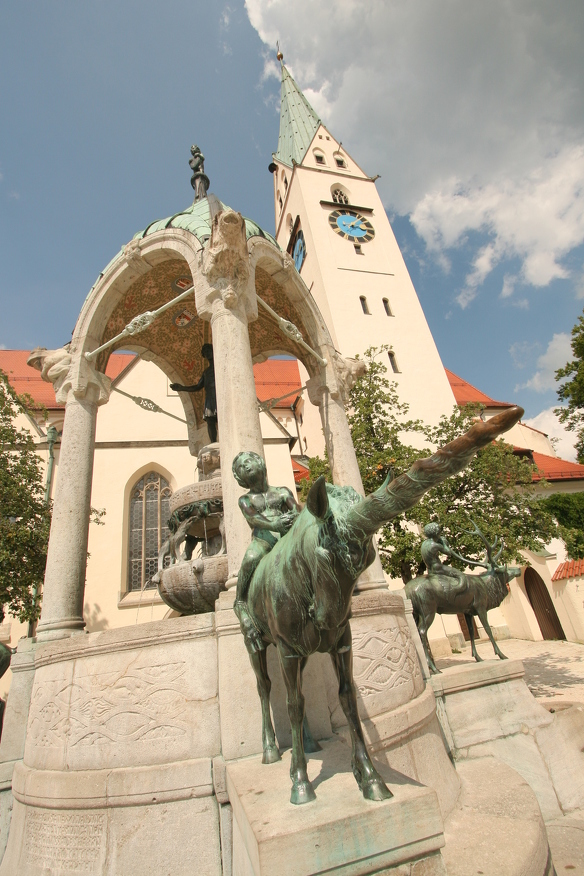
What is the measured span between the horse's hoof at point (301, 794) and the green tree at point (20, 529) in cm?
1009

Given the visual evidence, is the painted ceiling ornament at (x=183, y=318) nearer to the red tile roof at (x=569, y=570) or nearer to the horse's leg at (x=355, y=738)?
the horse's leg at (x=355, y=738)

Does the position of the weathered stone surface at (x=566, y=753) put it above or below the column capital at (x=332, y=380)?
below

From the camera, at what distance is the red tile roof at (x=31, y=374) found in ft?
73.4

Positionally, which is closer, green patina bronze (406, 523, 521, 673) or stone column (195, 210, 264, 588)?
stone column (195, 210, 264, 588)

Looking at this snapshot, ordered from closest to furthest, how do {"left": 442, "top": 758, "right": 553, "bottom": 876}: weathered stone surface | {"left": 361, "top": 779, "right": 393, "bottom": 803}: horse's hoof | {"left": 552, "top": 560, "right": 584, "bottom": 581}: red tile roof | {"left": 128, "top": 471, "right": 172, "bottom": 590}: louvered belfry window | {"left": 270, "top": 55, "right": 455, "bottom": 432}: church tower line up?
{"left": 361, "top": 779, "right": 393, "bottom": 803}: horse's hoof < {"left": 442, "top": 758, "right": 553, "bottom": 876}: weathered stone surface < {"left": 128, "top": 471, "right": 172, "bottom": 590}: louvered belfry window < {"left": 552, "top": 560, "right": 584, "bottom": 581}: red tile roof < {"left": 270, "top": 55, "right": 455, "bottom": 432}: church tower

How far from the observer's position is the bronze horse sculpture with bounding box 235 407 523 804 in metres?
1.34

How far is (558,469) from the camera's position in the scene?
80.9 ft

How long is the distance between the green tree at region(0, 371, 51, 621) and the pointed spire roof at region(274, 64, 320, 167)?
99.4ft

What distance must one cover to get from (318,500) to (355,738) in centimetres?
112

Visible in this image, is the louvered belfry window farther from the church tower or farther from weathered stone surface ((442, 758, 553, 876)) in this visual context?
weathered stone surface ((442, 758, 553, 876))

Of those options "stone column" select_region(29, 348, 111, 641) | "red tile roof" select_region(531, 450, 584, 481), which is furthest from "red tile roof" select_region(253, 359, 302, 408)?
"stone column" select_region(29, 348, 111, 641)

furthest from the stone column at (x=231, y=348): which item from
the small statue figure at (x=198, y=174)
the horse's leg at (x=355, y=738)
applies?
the small statue figure at (x=198, y=174)

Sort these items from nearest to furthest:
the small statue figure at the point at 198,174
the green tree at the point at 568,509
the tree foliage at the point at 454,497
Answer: the small statue figure at the point at 198,174 < the tree foliage at the point at 454,497 < the green tree at the point at 568,509

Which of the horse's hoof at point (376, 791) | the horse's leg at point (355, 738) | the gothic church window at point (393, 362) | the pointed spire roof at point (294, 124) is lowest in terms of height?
the horse's hoof at point (376, 791)
